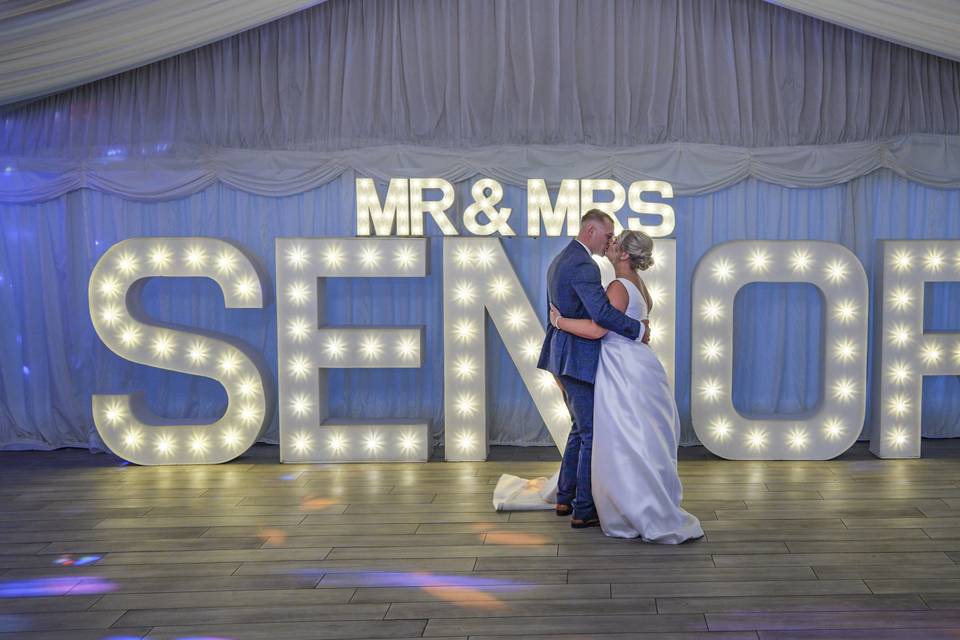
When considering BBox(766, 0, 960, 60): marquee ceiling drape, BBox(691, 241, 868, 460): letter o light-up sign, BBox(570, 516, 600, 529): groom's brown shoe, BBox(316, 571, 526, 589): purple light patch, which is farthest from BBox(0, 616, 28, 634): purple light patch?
BBox(766, 0, 960, 60): marquee ceiling drape

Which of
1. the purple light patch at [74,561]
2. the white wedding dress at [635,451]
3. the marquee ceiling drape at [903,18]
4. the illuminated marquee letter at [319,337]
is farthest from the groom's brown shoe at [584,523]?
the marquee ceiling drape at [903,18]

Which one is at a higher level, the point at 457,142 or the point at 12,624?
the point at 457,142

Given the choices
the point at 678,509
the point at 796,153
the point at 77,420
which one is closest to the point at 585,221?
the point at 678,509

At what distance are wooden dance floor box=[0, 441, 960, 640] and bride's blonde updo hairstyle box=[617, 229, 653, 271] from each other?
1263mm

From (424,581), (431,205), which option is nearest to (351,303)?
(431,205)

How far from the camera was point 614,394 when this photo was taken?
4051 millimetres

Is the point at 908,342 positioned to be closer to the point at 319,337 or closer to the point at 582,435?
the point at 582,435

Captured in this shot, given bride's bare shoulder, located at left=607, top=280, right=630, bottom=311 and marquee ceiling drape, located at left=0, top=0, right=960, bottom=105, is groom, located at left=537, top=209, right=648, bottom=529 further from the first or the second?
marquee ceiling drape, located at left=0, top=0, right=960, bottom=105

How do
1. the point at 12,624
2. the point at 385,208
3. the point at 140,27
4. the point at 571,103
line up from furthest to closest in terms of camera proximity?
the point at 571,103 < the point at 385,208 < the point at 140,27 < the point at 12,624

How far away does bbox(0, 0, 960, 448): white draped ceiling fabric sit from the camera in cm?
604

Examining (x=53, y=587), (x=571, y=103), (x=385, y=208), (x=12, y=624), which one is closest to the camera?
(x=12, y=624)

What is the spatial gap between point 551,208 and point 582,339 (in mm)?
1789

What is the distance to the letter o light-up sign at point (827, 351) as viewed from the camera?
5.47 m

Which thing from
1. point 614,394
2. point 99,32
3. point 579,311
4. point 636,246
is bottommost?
point 614,394
